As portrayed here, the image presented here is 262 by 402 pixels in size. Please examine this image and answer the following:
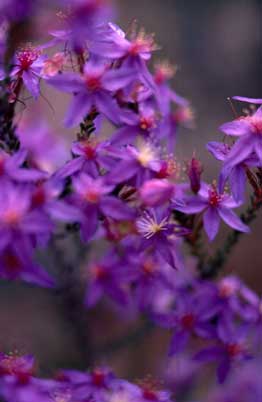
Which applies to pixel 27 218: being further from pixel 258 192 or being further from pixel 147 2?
pixel 147 2

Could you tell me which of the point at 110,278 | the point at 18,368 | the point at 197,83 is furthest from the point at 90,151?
the point at 197,83

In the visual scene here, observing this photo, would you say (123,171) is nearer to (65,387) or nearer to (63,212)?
(63,212)

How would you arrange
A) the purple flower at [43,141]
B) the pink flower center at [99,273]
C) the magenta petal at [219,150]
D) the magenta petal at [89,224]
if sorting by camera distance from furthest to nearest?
the purple flower at [43,141] < the pink flower center at [99,273] < the magenta petal at [219,150] < the magenta petal at [89,224]

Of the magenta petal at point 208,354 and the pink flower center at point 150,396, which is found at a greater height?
the magenta petal at point 208,354

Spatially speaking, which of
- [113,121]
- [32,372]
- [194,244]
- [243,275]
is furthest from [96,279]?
[243,275]

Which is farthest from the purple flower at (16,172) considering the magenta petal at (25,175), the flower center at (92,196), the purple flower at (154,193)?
the purple flower at (154,193)

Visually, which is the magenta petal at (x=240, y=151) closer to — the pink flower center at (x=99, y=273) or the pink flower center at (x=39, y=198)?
the pink flower center at (x=39, y=198)

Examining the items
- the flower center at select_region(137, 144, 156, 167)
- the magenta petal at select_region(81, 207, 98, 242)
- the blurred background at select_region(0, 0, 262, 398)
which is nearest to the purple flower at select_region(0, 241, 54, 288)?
the magenta petal at select_region(81, 207, 98, 242)
